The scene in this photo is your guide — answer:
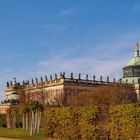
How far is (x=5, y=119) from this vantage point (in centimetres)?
10662

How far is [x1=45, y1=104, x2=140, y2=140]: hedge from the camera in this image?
3734 centimetres

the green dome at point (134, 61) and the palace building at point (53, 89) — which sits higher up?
the green dome at point (134, 61)

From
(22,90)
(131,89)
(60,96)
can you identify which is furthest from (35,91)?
(131,89)

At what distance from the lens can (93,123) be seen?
41562mm

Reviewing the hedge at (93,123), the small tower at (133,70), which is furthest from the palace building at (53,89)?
the hedge at (93,123)

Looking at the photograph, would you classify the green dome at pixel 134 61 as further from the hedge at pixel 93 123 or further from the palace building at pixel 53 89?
the hedge at pixel 93 123

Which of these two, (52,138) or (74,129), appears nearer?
(74,129)

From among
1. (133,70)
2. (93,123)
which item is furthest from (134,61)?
(93,123)

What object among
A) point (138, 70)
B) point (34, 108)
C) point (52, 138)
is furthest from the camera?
point (138, 70)

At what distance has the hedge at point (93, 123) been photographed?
3734cm

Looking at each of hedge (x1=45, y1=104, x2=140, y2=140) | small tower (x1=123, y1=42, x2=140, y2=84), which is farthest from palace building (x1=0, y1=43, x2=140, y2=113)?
hedge (x1=45, y1=104, x2=140, y2=140)

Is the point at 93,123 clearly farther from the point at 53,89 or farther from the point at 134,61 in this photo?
the point at 134,61

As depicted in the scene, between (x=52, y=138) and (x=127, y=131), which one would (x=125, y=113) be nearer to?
(x=127, y=131)

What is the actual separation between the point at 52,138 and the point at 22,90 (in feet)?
369
